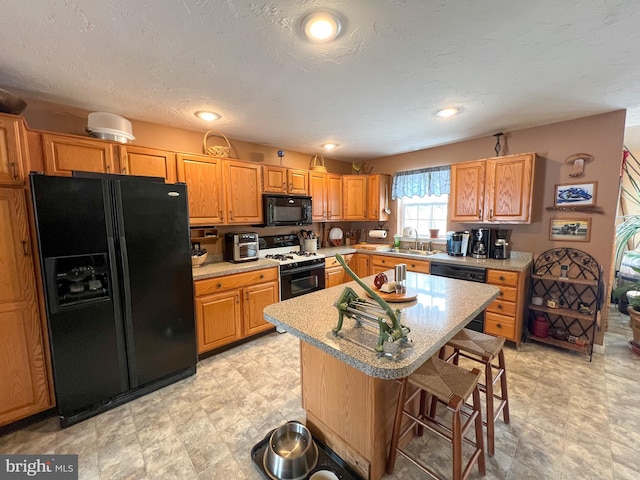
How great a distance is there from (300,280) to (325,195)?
4.73 feet

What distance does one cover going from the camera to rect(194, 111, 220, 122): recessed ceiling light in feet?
8.13

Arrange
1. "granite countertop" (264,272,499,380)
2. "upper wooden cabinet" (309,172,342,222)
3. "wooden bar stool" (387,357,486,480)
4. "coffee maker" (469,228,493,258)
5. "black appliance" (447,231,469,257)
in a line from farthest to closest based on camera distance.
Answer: "upper wooden cabinet" (309,172,342,222) → "black appliance" (447,231,469,257) → "coffee maker" (469,228,493,258) → "wooden bar stool" (387,357,486,480) → "granite countertop" (264,272,499,380)

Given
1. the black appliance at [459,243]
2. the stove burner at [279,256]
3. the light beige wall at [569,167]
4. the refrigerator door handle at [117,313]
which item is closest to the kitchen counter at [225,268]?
the stove burner at [279,256]

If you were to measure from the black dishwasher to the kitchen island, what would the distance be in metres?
1.24

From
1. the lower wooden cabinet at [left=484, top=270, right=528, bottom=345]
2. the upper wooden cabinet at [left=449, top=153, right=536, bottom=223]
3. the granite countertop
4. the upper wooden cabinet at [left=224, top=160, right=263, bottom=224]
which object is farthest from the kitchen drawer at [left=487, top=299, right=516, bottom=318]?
the upper wooden cabinet at [left=224, top=160, right=263, bottom=224]

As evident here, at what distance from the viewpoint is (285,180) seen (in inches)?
138

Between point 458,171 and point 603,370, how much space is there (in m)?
2.41

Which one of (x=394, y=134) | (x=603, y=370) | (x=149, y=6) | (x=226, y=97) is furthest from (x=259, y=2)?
(x=603, y=370)

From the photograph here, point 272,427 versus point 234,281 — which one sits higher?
point 234,281

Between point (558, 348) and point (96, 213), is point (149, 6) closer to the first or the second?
point (96, 213)

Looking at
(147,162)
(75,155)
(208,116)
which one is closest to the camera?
(75,155)

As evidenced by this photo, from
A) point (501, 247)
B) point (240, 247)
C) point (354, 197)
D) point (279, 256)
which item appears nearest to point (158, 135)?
point (240, 247)

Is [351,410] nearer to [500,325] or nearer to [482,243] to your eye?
[500,325]

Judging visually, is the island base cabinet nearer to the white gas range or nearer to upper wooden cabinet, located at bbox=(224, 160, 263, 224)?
the white gas range
